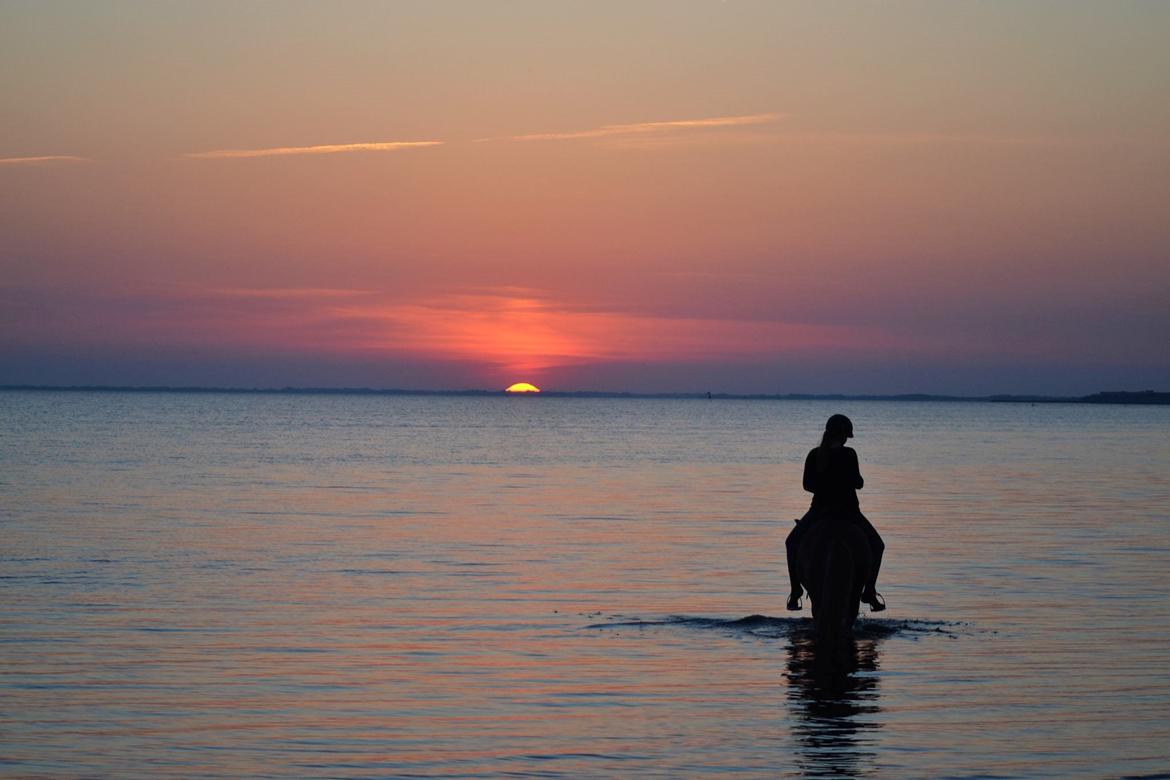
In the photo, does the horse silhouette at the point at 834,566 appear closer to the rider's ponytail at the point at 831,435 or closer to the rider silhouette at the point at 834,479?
the rider silhouette at the point at 834,479

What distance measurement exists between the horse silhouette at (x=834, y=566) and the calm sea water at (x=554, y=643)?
500mm

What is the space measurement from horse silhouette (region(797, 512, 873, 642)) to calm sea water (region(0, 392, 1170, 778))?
0.50 metres

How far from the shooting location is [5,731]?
1229 cm

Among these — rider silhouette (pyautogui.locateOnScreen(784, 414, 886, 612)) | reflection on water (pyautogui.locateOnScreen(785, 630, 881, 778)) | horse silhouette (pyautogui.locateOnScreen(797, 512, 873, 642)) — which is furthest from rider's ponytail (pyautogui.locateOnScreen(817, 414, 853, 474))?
reflection on water (pyautogui.locateOnScreen(785, 630, 881, 778))

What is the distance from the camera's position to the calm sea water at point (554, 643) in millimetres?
11875

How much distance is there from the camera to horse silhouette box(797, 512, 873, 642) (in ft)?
51.9

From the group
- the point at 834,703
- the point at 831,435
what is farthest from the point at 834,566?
the point at 834,703

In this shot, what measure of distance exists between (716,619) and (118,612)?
789 cm

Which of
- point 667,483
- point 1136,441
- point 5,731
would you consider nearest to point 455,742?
point 5,731

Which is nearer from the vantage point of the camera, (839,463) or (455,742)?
(455,742)

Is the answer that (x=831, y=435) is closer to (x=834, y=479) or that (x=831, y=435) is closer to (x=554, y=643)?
(x=834, y=479)

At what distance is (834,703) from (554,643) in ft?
14.2

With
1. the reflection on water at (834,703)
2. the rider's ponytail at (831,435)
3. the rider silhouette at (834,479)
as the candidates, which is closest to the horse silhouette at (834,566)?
the rider silhouette at (834,479)

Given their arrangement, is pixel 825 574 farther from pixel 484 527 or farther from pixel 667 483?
pixel 667 483
